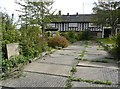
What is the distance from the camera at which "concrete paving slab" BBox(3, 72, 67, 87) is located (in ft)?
17.9

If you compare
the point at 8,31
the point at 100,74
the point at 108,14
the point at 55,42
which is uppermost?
the point at 108,14

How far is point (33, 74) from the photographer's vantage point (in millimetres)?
6684

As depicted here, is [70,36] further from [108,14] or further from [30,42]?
[30,42]

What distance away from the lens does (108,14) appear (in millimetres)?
35812

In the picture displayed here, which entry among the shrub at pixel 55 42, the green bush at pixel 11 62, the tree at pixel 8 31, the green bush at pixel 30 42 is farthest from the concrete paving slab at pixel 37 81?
the shrub at pixel 55 42

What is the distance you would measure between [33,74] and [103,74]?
99.2 inches

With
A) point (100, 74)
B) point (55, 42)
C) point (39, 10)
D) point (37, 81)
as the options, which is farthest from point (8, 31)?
point (39, 10)

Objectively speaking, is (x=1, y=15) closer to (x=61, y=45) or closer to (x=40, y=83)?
(x=40, y=83)

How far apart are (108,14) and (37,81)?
32.3 m

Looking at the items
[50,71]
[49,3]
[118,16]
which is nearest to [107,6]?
[118,16]

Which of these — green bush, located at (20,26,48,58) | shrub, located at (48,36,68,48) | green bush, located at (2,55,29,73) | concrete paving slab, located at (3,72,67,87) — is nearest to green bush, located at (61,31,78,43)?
shrub, located at (48,36,68,48)

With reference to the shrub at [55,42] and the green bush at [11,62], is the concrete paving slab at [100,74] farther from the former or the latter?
the shrub at [55,42]

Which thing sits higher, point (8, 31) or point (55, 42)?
point (8, 31)

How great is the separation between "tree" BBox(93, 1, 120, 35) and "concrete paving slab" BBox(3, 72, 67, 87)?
31282 millimetres
